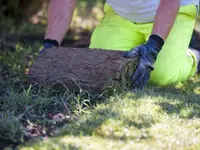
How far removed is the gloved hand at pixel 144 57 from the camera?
354 centimetres

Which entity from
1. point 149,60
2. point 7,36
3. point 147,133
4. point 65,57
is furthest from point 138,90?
point 7,36

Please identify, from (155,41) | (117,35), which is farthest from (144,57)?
(117,35)

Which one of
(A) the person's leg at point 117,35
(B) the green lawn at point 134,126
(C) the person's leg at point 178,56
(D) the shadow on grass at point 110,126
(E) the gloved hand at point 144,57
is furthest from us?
(A) the person's leg at point 117,35

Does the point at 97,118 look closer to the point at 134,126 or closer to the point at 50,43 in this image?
the point at 134,126

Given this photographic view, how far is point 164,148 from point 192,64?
167cm

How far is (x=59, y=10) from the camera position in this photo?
152 inches

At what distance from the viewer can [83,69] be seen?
3430mm

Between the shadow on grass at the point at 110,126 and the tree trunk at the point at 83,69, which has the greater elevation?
the tree trunk at the point at 83,69

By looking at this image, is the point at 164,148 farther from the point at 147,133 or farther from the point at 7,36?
the point at 7,36

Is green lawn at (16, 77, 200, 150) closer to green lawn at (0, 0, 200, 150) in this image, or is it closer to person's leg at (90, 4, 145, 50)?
green lawn at (0, 0, 200, 150)

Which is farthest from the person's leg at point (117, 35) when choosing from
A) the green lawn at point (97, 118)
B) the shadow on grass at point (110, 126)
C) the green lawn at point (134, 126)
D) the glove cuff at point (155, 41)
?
the shadow on grass at point (110, 126)

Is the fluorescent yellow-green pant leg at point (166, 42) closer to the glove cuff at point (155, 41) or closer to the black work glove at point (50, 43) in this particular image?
the glove cuff at point (155, 41)

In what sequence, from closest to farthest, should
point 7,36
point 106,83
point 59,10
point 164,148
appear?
1. point 164,148
2. point 106,83
3. point 59,10
4. point 7,36

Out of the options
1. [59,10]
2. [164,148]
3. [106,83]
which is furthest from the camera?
[59,10]
